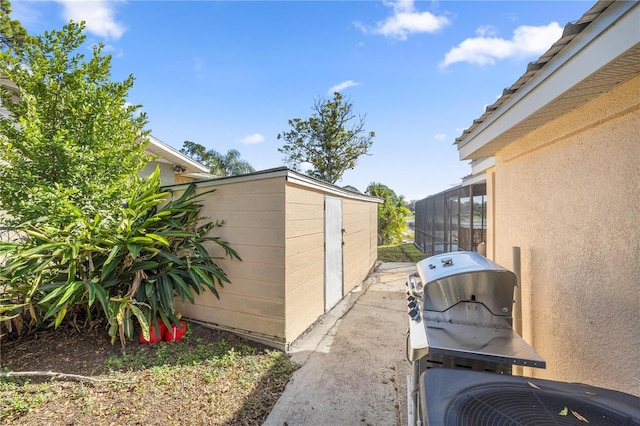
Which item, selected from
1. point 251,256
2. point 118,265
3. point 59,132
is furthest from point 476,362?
point 59,132

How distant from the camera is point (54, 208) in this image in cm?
311

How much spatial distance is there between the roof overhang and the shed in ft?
7.93

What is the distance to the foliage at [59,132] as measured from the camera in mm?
3154

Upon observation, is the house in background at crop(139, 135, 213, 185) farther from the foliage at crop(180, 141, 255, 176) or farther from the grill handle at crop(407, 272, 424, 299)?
the foliage at crop(180, 141, 255, 176)

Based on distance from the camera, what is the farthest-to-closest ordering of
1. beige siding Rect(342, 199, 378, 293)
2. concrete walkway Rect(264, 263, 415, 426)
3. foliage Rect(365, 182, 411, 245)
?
foliage Rect(365, 182, 411, 245), beige siding Rect(342, 199, 378, 293), concrete walkway Rect(264, 263, 415, 426)

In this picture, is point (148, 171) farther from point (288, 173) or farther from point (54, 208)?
point (288, 173)

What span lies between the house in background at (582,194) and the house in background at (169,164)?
8.41 meters

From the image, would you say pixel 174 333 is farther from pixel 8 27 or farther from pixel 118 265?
pixel 8 27

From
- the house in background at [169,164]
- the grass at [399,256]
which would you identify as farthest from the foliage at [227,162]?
the grass at [399,256]

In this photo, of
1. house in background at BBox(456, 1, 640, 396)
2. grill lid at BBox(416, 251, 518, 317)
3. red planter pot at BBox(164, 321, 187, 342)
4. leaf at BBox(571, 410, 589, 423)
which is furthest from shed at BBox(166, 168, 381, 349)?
leaf at BBox(571, 410, 589, 423)

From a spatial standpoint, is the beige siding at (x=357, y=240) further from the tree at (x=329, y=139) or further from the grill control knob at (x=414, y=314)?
the tree at (x=329, y=139)

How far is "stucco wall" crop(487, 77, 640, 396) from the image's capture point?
1452mm

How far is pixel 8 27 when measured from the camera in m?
10.1

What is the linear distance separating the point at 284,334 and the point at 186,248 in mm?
1799
